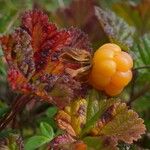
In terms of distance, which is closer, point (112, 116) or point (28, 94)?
point (28, 94)

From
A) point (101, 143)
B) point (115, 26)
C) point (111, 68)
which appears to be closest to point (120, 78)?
point (111, 68)

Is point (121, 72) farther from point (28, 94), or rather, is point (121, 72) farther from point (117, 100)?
point (28, 94)

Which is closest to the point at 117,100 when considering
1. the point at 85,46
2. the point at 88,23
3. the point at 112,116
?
the point at 112,116

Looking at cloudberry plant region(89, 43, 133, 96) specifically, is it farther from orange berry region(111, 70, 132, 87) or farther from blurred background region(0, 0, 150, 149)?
blurred background region(0, 0, 150, 149)

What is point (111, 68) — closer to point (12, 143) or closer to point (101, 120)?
point (101, 120)

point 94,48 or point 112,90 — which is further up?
point 112,90

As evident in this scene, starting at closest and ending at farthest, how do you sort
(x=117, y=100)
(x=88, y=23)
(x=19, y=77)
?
(x=19, y=77)
(x=117, y=100)
(x=88, y=23)
